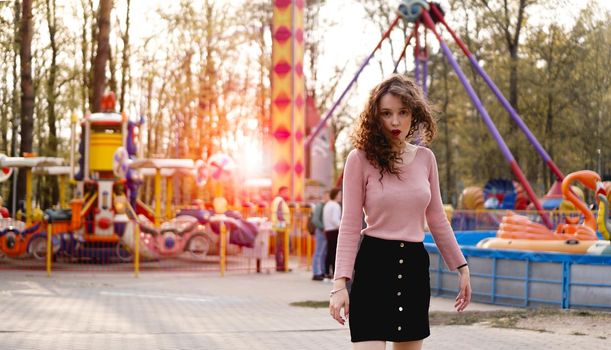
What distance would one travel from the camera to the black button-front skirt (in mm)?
4027

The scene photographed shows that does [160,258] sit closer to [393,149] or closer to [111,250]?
[111,250]

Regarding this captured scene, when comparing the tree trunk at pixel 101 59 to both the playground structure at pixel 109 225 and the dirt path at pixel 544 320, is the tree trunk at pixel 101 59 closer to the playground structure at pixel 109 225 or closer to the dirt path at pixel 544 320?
the playground structure at pixel 109 225

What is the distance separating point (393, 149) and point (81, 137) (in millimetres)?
17325

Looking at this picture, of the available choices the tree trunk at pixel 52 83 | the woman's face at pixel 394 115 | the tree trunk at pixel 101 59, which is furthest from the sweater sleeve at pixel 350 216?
the tree trunk at pixel 52 83

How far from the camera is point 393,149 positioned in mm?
4062

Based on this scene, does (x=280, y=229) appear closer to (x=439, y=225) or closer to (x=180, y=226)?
(x=180, y=226)

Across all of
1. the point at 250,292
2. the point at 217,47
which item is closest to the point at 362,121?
the point at 250,292

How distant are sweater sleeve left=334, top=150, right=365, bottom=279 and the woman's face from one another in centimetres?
17

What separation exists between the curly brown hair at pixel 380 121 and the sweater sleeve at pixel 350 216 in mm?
70

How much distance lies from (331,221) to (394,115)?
1183 cm

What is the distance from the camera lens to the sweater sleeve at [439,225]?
4.21 meters

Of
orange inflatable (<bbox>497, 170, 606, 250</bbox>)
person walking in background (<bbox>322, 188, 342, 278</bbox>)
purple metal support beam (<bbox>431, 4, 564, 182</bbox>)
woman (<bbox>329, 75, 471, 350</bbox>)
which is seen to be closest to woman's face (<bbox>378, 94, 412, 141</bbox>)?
woman (<bbox>329, 75, 471, 350</bbox>)

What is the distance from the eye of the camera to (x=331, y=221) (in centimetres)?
1581

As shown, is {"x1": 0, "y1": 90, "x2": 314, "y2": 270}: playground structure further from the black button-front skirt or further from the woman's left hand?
the black button-front skirt
